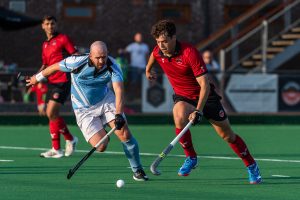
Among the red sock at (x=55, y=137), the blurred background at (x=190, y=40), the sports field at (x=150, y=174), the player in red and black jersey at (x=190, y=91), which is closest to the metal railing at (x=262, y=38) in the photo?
the blurred background at (x=190, y=40)

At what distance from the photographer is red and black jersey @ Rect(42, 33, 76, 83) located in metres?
13.2

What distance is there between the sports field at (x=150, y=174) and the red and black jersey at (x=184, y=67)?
0.90 metres

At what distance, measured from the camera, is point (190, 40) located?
2777 cm

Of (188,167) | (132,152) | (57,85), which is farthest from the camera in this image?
(57,85)

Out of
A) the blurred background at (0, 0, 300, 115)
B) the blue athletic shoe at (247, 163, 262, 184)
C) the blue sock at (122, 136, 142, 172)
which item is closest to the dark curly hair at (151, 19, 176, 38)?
the blue sock at (122, 136, 142, 172)

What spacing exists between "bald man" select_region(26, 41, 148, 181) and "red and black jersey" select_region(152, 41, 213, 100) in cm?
50

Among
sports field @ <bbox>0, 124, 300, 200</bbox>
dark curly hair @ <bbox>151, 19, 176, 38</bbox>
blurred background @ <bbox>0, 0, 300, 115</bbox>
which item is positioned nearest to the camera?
sports field @ <bbox>0, 124, 300, 200</bbox>

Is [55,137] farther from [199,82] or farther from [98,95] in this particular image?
[199,82]

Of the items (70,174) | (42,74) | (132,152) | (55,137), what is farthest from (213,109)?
(55,137)

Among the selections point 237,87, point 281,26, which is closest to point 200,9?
point 281,26

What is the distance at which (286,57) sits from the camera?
24531 millimetres

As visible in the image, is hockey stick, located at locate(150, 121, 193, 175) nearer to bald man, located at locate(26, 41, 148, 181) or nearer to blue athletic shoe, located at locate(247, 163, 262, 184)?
bald man, located at locate(26, 41, 148, 181)

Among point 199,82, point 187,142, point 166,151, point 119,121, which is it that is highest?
point 199,82

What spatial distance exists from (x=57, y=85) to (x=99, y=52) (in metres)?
3.50
